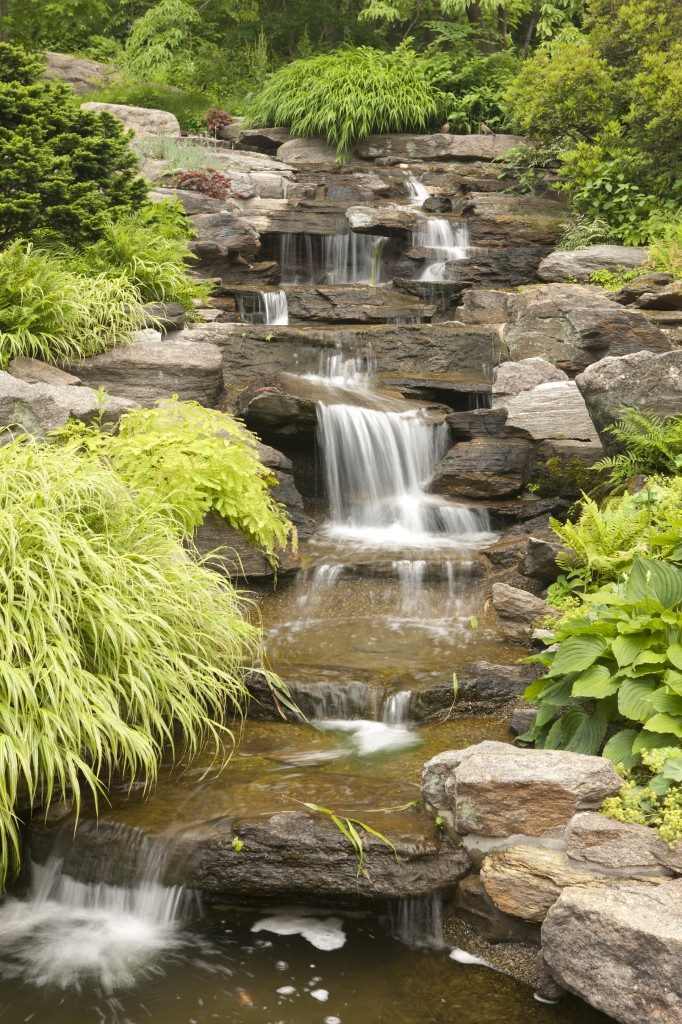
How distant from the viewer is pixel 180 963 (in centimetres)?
372

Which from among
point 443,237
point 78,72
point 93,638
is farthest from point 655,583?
point 78,72

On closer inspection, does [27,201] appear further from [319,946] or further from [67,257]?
[319,946]

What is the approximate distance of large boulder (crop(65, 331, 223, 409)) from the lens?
8.09 meters

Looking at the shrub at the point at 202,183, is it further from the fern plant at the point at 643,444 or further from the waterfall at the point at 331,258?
the fern plant at the point at 643,444

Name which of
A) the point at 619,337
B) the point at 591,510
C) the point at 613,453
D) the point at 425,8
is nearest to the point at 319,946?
the point at 591,510

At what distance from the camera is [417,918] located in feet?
12.8

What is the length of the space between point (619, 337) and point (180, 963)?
22.8 ft

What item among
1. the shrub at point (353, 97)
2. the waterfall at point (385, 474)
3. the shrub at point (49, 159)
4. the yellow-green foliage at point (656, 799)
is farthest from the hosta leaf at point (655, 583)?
the shrub at point (353, 97)

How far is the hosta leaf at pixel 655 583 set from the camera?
4.29 meters

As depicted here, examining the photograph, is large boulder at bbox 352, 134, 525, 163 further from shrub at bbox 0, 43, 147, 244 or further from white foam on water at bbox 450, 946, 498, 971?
white foam on water at bbox 450, 946, 498, 971

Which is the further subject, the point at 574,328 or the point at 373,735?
the point at 574,328

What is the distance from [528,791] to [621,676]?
727mm

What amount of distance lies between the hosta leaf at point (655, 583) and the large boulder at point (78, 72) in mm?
17374

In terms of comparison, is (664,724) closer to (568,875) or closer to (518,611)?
(568,875)
